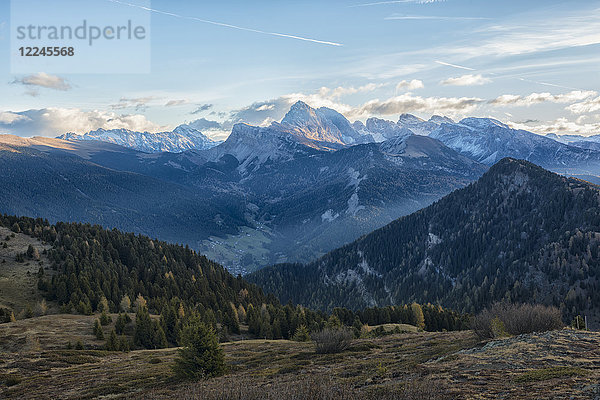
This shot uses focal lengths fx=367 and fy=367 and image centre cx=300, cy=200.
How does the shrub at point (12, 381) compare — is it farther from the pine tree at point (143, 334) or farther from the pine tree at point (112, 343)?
the pine tree at point (143, 334)

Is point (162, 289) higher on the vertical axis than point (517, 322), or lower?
lower

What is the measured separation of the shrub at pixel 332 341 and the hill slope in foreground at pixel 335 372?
6.21ft

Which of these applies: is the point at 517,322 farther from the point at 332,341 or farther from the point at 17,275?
the point at 17,275

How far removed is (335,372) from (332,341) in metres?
19.6

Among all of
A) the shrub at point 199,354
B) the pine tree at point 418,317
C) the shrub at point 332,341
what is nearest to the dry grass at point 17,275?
the shrub at point 199,354

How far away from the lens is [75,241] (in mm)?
157000

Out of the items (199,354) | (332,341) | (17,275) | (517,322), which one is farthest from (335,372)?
(17,275)

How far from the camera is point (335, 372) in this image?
4050cm

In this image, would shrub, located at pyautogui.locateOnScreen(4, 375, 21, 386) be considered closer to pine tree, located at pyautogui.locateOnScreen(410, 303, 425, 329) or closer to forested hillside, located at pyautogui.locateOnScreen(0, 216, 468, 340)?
forested hillside, located at pyautogui.locateOnScreen(0, 216, 468, 340)

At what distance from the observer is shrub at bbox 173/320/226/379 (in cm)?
4353

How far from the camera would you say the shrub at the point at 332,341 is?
59406 millimetres

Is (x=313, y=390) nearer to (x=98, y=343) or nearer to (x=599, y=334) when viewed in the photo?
(x=599, y=334)

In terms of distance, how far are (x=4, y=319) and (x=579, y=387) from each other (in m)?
118

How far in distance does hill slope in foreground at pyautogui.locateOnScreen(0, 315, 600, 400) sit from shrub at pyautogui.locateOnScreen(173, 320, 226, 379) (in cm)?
203
